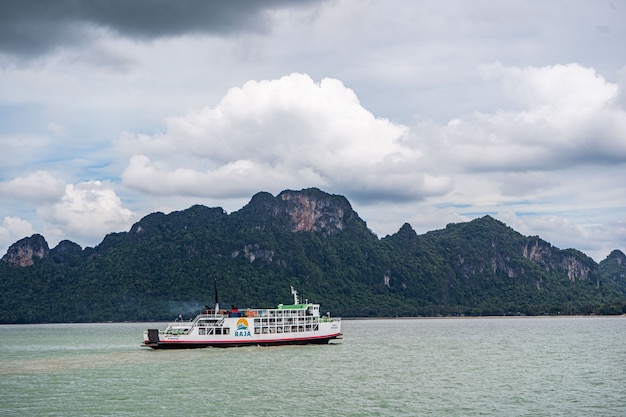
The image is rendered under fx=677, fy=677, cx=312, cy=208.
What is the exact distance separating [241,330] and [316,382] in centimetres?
3915

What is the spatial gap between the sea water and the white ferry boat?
8.84 ft

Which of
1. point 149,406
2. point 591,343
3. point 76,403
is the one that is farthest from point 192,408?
point 591,343

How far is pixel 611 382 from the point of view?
2298 inches

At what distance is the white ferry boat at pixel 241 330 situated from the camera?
9488cm

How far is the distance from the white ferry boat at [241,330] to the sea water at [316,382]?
2.69 m

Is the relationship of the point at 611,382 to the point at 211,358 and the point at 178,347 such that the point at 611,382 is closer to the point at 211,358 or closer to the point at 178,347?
the point at 211,358

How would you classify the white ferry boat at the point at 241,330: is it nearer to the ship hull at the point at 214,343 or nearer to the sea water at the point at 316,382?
the ship hull at the point at 214,343

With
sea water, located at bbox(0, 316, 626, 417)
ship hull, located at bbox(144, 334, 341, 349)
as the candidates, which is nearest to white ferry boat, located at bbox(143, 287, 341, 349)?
ship hull, located at bbox(144, 334, 341, 349)

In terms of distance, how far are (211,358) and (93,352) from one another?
2325 cm

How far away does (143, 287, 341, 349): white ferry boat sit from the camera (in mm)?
94875

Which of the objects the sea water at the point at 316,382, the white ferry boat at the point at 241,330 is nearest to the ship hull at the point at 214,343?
the white ferry boat at the point at 241,330

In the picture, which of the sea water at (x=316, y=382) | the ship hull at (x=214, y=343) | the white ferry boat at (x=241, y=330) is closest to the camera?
the sea water at (x=316, y=382)

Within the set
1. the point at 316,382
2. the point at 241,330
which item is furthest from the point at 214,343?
the point at 316,382

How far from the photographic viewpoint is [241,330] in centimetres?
9619
